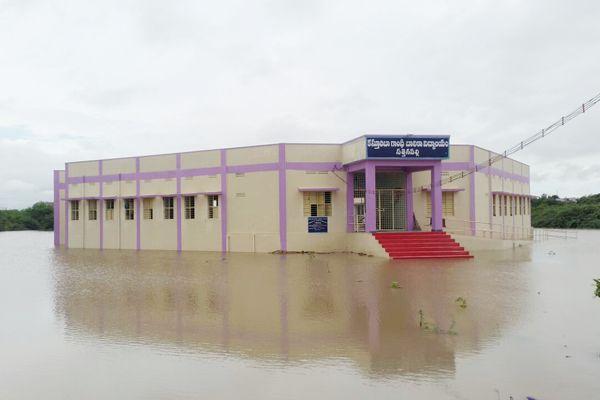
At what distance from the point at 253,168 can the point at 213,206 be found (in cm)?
350

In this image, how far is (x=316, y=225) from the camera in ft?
80.7

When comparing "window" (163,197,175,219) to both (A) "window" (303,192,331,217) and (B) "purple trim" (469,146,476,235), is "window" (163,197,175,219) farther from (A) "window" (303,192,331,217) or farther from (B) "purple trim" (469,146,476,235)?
(B) "purple trim" (469,146,476,235)

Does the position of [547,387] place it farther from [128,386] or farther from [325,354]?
[128,386]

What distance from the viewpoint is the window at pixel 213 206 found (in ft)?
88.2

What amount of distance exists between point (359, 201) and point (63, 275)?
14331 mm

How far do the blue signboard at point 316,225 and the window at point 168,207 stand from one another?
902cm

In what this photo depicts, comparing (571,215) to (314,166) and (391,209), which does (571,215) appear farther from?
(314,166)

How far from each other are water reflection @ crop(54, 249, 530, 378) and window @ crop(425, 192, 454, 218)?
29.7ft

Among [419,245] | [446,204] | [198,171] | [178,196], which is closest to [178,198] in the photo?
[178,196]

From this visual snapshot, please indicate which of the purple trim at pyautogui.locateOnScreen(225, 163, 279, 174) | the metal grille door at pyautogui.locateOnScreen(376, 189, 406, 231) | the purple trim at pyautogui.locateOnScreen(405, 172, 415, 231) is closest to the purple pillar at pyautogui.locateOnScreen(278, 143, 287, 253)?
the purple trim at pyautogui.locateOnScreen(225, 163, 279, 174)

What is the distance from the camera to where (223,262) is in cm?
2014

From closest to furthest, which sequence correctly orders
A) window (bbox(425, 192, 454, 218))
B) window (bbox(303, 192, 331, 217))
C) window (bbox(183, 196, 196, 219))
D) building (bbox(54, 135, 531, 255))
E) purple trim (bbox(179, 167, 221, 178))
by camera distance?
1. building (bbox(54, 135, 531, 255))
2. window (bbox(303, 192, 331, 217))
3. window (bbox(425, 192, 454, 218))
4. purple trim (bbox(179, 167, 221, 178))
5. window (bbox(183, 196, 196, 219))

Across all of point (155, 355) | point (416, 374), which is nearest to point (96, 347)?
point (155, 355)

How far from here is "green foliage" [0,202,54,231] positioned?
7650cm
